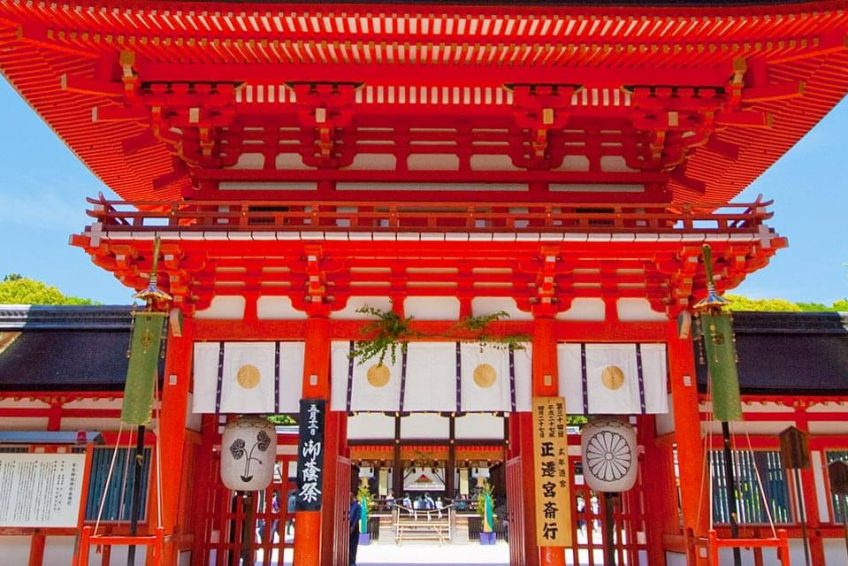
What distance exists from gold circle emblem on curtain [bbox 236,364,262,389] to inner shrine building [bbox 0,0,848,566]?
1.6 inches

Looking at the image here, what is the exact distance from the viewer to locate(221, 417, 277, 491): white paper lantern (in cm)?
888

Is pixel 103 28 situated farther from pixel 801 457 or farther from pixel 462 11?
pixel 801 457

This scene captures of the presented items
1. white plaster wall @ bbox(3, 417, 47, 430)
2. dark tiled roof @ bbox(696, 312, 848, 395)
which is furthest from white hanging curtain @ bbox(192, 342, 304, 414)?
dark tiled roof @ bbox(696, 312, 848, 395)

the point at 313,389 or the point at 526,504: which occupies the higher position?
the point at 313,389

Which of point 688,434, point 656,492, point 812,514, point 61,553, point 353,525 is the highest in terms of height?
point 688,434

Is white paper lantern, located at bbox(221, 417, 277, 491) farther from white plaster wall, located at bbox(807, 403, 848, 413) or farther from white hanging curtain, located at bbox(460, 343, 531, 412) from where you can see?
white plaster wall, located at bbox(807, 403, 848, 413)

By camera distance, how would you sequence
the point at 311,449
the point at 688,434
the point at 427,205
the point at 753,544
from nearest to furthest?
the point at 753,544 < the point at 427,205 < the point at 311,449 < the point at 688,434

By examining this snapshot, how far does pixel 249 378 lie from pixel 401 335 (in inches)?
78.3

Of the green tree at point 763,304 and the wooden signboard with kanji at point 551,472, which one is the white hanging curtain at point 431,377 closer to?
the wooden signboard with kanji at point 551,472

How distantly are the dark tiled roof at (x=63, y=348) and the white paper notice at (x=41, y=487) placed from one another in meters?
1.00

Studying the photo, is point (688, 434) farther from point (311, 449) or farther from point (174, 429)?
point (174, 429)

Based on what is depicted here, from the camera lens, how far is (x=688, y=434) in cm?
856

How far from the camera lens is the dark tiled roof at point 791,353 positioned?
939 cm

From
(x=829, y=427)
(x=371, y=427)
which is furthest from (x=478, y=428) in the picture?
(x=829, y=427)
